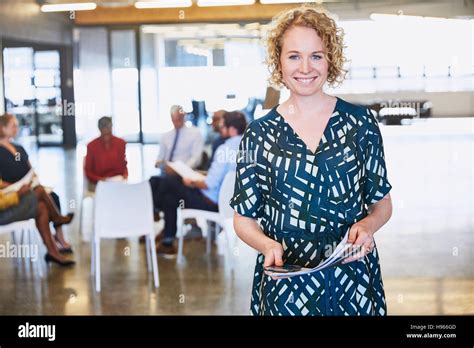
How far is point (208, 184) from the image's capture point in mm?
5449

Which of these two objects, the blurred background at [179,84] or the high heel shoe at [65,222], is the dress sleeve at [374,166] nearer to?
the blurred background at [179,84]

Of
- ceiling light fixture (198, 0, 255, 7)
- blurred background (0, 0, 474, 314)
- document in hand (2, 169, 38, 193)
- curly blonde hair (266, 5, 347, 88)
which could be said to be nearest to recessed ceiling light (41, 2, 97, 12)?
blurred background (0, 0, 474, 314)

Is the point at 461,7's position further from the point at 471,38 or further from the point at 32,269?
the point at 32,269

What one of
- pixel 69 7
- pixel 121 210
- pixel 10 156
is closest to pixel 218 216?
pixel 121 210

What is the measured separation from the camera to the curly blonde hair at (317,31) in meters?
1.88

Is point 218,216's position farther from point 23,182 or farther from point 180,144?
point 23,182

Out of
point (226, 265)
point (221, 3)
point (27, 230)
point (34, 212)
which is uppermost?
point (221, 3)

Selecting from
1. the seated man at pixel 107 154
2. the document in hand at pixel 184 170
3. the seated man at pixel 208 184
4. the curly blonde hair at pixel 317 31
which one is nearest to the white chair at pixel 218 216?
the seated man at pixel 208 184

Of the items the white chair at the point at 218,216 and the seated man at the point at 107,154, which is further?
the seated man at the point at 107,154

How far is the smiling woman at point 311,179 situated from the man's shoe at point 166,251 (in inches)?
153

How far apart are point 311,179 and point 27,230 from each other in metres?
4.08

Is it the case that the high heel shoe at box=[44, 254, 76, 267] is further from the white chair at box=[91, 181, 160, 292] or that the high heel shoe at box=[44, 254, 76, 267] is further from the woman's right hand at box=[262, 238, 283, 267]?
the woman's right hand at box=[262, 238, 283, 267]

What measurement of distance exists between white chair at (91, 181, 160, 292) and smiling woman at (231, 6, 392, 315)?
3176 millimetres

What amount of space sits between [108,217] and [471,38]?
289 cm
